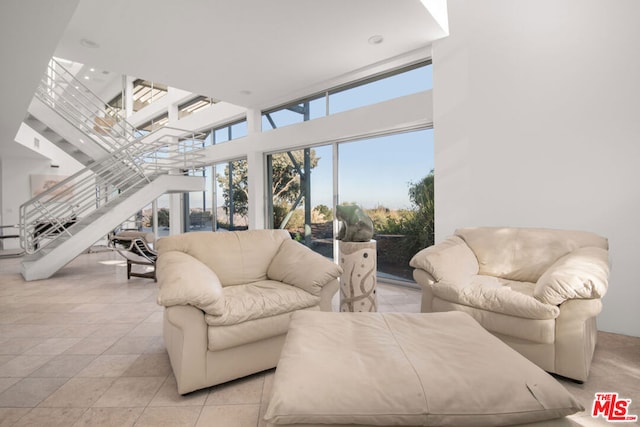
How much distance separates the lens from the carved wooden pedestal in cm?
280

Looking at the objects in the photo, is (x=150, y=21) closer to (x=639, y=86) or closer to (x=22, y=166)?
(x=639, y=86)

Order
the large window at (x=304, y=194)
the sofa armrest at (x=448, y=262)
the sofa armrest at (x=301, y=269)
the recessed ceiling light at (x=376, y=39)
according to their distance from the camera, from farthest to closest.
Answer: the large window at (x=304, y=194)
the recessed ceiling light at (x=376, y=39)
the sofa armrest at (x=448, y=262)
the sofa armrest at (x=301, y=269)

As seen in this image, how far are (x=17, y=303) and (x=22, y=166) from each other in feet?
23.9

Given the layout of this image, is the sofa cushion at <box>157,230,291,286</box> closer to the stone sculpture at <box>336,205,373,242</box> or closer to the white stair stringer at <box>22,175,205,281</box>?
the stone sculpture at <box>336,205,373,242</box>

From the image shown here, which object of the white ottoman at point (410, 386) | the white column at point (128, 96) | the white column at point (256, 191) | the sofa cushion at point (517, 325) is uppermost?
the white column at point (128, 96)

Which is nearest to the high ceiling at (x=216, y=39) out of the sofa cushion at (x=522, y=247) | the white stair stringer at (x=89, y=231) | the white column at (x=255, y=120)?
Result: the white column at (x=255, y=120)

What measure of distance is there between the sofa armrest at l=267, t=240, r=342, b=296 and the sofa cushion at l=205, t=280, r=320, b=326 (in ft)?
0.21

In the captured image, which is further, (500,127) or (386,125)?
(386,125)

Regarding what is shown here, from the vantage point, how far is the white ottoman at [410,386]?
1.01 m

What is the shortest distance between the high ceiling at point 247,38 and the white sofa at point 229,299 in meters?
2.28

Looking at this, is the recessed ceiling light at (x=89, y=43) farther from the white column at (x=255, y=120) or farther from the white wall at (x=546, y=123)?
the white wall at (x=546, y=123)

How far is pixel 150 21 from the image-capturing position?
333cm

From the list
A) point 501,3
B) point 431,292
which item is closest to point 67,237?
point 431,292

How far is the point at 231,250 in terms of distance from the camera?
2.65 meters
